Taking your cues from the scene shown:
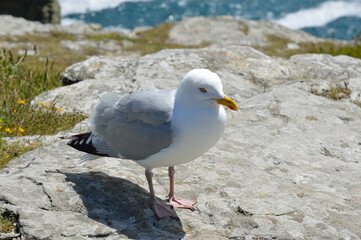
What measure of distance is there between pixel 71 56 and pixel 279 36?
10885mm

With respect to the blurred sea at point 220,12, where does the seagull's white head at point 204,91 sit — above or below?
above

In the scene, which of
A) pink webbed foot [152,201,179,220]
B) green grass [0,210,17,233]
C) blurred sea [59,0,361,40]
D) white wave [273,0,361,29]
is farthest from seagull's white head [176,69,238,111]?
white wave [273,0,361,29]

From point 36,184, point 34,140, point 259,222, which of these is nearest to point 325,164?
point 259,222

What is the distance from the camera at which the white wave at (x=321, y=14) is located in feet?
183

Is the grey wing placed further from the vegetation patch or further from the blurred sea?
the blurred sea

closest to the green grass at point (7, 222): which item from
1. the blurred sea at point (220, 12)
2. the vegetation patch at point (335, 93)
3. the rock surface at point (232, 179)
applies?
the rock surface at point (232, 179)

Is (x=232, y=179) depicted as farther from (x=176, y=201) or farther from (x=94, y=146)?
(x=94, y=146)

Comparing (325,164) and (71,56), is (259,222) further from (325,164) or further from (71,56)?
(71,56)

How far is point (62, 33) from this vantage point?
1947cm

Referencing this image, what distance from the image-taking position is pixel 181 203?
448 centimetres

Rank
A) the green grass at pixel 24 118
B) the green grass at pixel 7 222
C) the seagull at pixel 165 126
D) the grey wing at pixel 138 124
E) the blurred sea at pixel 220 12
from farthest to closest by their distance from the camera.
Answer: the blurred sea at pixel 220 12 < the green grass at pixel 24 118 < the grey wing at pixel 138 124 < the seagull at pixel 165 126 < the green grass at pixel 7 222

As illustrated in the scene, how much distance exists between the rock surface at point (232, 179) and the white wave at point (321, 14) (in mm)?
51057

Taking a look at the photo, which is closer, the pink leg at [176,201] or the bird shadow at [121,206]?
the bird shadow at [121,206]

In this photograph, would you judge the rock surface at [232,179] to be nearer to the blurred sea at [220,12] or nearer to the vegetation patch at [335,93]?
the vegetation patch at [335,93]
